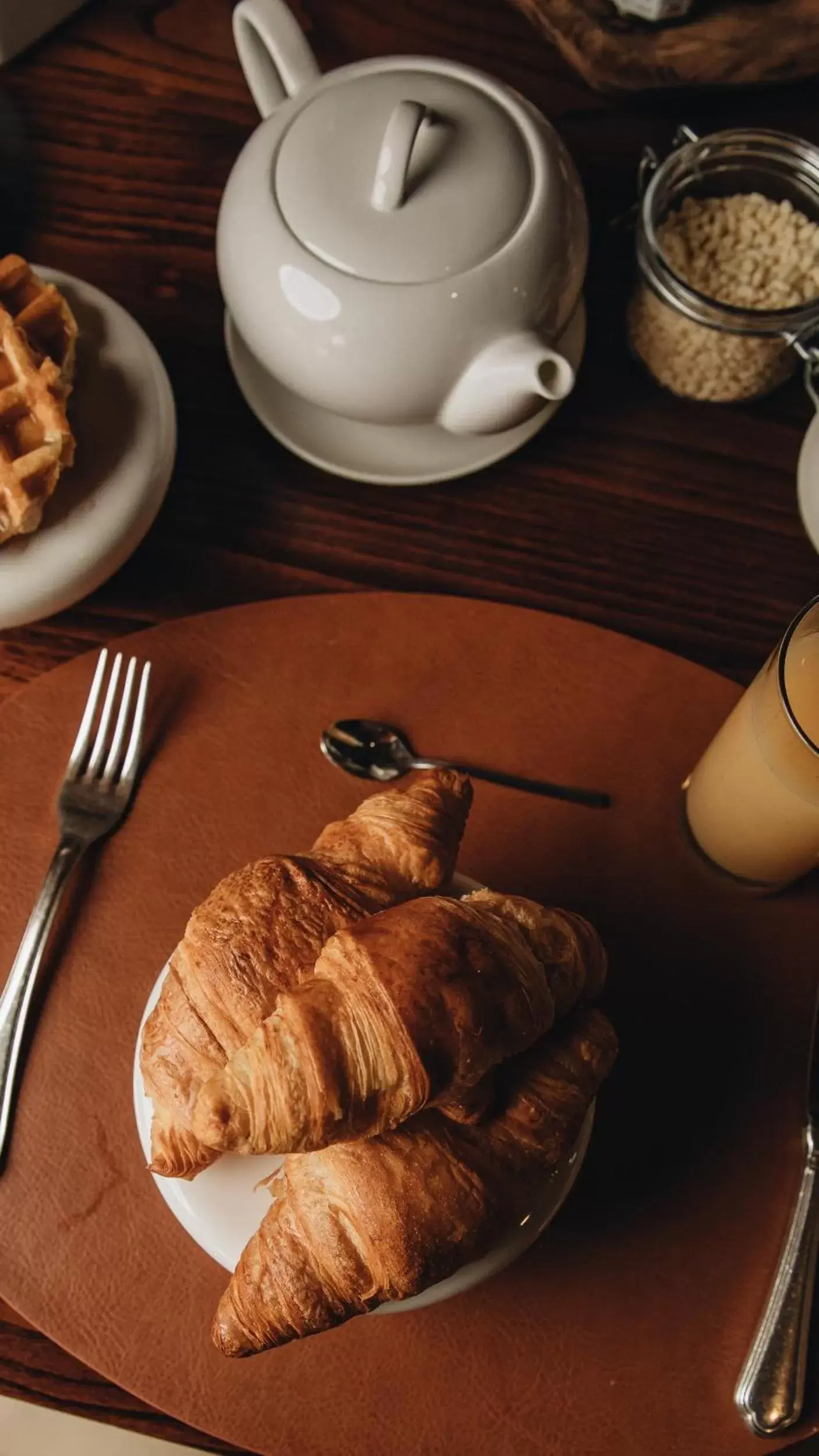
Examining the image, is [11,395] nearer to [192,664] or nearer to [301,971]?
[192,664]

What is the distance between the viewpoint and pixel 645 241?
94cm

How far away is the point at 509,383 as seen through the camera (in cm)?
83

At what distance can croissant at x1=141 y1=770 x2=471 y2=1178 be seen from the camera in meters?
0.69

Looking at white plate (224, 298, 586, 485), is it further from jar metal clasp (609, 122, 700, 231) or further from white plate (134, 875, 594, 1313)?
white plate (134, 875, 594, 1313)

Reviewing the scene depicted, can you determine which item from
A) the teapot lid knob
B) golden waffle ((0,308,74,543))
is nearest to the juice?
the teapot lid knob

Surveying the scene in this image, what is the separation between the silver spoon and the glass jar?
0.38m

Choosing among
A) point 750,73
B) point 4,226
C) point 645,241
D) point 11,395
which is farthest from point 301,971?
point 750,73

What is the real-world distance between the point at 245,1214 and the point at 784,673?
509 mm

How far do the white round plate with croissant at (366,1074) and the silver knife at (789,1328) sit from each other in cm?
19

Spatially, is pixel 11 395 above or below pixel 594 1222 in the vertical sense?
above

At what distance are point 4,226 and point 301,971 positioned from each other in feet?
2.54

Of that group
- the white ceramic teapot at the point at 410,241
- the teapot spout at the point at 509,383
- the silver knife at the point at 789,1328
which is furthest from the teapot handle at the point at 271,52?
the silver knife at the point at 789,1328

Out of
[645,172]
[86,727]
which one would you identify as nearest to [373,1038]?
[86,727]

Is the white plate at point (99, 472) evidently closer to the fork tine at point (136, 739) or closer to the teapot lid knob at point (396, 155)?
the fork tine at point (136, 739)
